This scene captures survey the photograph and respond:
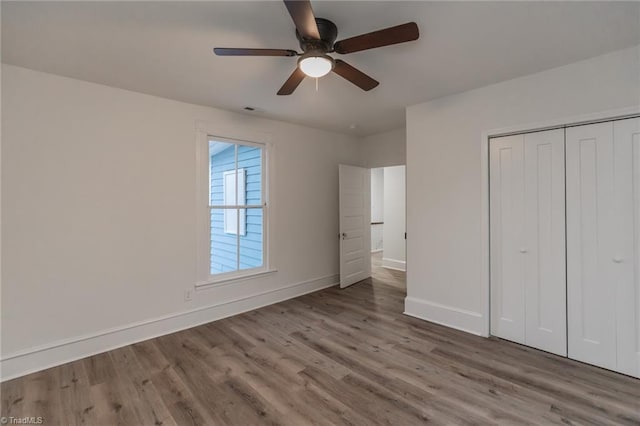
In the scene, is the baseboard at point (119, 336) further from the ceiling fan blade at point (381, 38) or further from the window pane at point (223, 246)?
the ceiling fan blade at point (381, 38)

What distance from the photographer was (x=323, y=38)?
1.92m

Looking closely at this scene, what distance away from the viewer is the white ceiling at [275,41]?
5.84 ft

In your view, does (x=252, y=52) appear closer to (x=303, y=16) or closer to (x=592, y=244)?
(x=303, y=16)

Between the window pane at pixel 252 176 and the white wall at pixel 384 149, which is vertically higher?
the white wall at pixel 384 149

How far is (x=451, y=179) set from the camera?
3.25 m

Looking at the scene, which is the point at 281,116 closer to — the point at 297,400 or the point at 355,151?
the point at 355,151

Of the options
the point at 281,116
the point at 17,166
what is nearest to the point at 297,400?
the point at 17,166

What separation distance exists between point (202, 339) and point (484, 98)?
384 centimetres

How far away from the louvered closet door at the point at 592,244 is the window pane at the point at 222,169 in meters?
3.65

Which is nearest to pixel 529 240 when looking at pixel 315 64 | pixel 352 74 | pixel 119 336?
pixel 352 74

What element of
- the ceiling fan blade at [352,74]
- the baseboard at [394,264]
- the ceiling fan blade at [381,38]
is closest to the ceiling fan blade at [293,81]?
the ceiling fan blade at [352,74]

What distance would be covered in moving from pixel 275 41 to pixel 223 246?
8.87 ft

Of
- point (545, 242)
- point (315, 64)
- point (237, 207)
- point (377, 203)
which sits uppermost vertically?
point (315, 64)

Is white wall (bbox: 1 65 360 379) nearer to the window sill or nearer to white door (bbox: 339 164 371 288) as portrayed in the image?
the window sill
